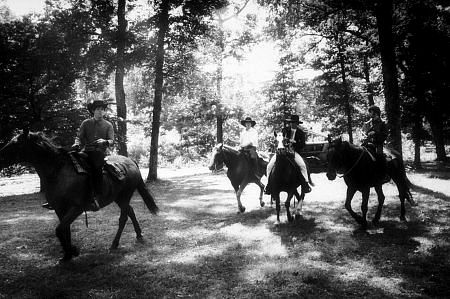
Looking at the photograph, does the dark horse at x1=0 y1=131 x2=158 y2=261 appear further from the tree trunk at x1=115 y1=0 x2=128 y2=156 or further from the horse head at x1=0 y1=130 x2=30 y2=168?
the tree trunk at x1=115 y1=0 x2=128 y2=156

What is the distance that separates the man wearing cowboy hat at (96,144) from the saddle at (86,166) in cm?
11

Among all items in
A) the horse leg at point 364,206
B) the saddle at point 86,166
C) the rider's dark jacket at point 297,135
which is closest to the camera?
the saddle at point 86,166

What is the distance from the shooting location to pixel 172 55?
21.9 metres

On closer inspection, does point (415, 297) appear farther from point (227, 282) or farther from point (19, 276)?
point (19, 276)

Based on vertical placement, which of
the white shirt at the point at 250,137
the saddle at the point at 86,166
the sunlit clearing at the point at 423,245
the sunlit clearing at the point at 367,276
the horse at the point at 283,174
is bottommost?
the sunlit clearing at the point at 367,276

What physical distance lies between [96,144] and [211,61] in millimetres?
24906

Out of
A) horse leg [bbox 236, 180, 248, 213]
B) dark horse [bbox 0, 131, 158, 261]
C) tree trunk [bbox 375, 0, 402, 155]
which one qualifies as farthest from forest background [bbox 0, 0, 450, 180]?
dark horse [bbox 0, 131, 158, 261]

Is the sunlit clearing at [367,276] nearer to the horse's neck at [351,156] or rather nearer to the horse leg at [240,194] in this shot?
the horse's neck at [351,156]

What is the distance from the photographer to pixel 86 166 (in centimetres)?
664

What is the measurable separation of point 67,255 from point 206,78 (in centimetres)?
2393

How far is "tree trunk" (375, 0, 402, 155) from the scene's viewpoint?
44.0ft

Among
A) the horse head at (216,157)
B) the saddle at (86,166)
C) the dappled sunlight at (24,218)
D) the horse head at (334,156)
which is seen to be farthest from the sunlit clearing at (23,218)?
the horse head at (334,156)

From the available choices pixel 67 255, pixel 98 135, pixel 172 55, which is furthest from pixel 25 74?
pixel 67 255

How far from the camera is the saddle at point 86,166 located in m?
6.47
